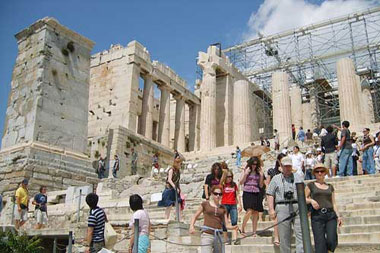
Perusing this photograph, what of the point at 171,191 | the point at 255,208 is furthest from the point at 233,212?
the point at 171,191

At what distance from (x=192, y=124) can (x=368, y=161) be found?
2421 cm

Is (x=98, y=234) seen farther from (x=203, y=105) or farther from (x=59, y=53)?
(x=203, y=105)

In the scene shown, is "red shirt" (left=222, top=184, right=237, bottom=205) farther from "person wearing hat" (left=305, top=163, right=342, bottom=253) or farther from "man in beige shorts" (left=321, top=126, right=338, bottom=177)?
"man in beige shorts" (left=321, top=126, right=338, bottom=177)

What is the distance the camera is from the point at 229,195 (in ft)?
23.6

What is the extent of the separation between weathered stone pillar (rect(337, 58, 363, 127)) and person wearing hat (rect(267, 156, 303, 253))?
20.0 m

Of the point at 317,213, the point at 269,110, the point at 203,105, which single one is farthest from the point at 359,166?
the point at 269,110

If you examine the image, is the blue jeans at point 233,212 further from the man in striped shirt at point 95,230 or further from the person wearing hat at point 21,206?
the person wearing hat at point 21,206

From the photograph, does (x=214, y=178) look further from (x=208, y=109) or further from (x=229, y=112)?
(x=229, y=112)

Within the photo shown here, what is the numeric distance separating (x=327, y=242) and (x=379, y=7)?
28641 mm

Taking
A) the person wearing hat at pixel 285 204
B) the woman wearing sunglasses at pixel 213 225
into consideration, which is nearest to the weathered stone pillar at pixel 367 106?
the person wearing hat at pixel 285 204

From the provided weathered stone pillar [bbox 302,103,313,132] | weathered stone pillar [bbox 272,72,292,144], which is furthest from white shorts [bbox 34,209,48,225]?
weathered stone pillar [bbox 302,103,313,132]

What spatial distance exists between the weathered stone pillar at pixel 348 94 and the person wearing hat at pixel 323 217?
20.5m

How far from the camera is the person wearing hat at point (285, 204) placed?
5.33 m

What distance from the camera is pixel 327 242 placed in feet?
16.0
